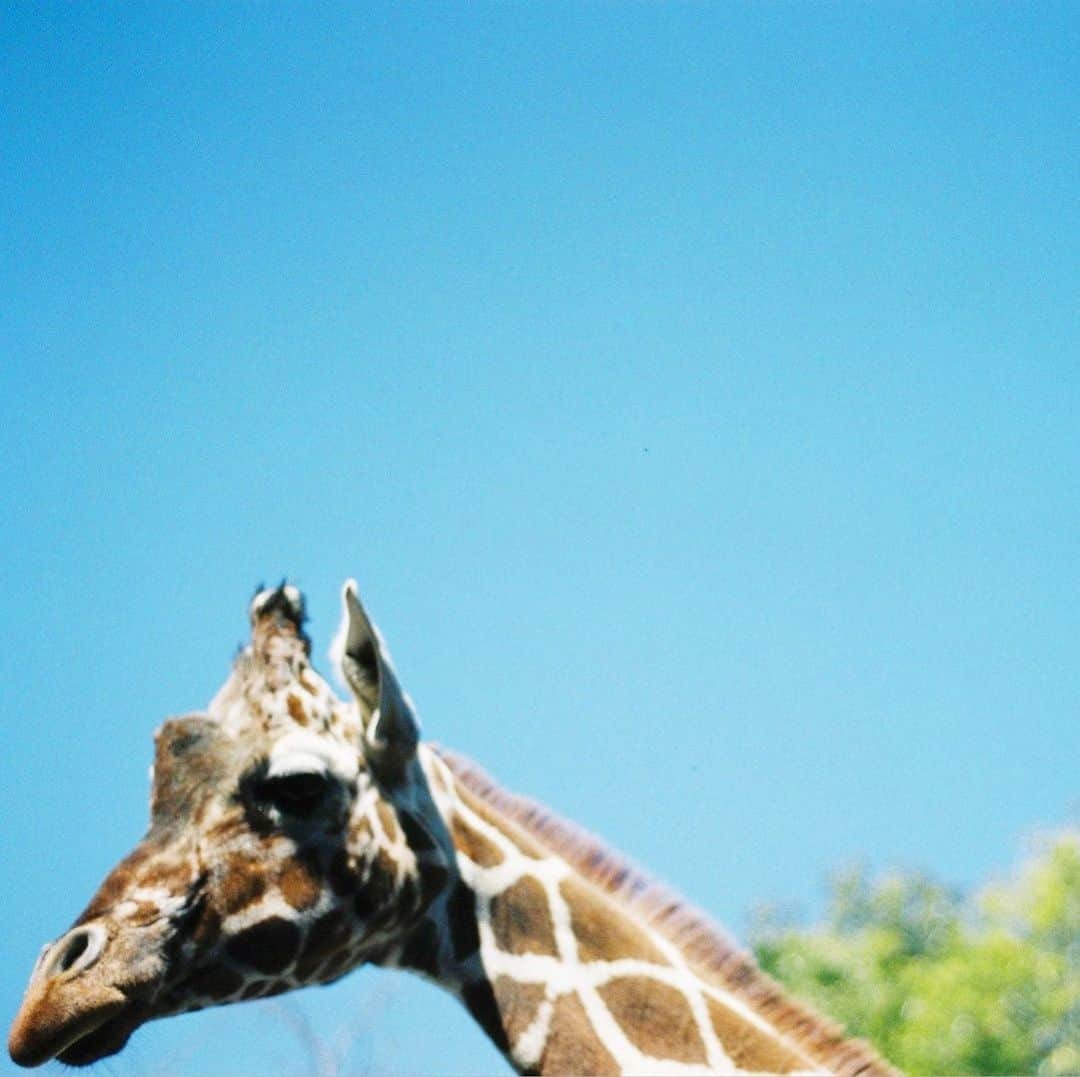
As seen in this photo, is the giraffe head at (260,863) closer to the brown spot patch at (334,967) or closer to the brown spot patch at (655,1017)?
the brown spot patch at (334,967)

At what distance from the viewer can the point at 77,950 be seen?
18.8 feet

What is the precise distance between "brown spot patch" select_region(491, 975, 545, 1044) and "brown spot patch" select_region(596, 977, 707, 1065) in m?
0.23

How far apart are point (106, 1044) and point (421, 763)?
1531mm

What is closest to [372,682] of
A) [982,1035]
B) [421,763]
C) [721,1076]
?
[421,763]

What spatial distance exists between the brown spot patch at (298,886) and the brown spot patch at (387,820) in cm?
34

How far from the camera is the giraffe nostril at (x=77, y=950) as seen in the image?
224 inches

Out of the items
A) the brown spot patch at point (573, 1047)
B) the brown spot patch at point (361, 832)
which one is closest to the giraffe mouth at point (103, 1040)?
the brown spot patch at point (361, 832)

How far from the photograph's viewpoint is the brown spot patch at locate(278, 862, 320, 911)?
6.01 metres

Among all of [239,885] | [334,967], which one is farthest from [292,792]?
[334,967]

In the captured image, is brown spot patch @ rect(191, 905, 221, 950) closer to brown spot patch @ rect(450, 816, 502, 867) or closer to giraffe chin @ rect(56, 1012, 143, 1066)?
giraffe chin @ rect(56, 1012, 143, 1066)

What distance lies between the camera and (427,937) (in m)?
6.34

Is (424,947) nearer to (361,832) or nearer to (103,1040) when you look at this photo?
(361,832)

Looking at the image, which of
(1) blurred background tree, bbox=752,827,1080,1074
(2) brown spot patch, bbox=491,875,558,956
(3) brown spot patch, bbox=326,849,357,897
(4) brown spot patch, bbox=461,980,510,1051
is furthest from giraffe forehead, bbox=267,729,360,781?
(1) blurred background tree, bbox=752,827,1080,1074

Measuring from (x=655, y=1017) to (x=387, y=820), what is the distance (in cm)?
118
